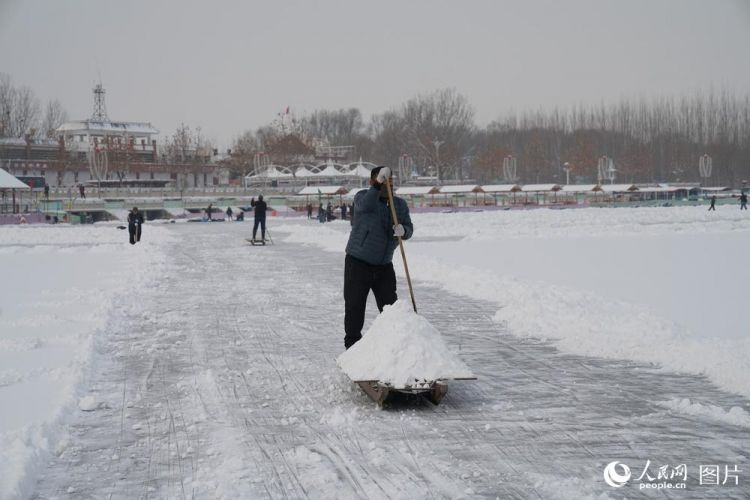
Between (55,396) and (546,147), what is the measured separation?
11409cm

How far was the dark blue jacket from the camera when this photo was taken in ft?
23.4

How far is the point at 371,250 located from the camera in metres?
7.12

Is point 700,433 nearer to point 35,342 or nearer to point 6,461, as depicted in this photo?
point 6,461

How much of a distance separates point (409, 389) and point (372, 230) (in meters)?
1.67

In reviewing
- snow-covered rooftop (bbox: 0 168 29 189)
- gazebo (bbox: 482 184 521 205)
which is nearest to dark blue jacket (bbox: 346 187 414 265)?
snow-covered rooftop (bbox: 0 168 29 189)

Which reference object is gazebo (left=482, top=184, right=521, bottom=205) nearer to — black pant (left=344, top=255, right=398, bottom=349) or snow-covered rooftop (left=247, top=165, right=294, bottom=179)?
snow-covered rooftop (left=247, top=165, right=294, bottom=179)

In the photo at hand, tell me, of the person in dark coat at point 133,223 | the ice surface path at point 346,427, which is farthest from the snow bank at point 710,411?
the person in dark coat at point 133,223

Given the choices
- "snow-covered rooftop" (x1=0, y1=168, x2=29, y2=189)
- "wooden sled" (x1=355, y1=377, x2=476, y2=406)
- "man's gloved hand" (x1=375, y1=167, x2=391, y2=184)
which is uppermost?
"snow-covered rooftop" (x1=0, y1=168, x2=29, y2=189)

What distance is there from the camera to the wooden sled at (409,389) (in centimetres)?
592

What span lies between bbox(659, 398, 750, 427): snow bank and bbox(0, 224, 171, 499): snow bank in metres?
4.10

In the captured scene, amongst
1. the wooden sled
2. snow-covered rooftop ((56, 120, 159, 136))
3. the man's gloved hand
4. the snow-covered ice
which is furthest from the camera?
snow-covered rooftop ((56, 120, 159, 136))

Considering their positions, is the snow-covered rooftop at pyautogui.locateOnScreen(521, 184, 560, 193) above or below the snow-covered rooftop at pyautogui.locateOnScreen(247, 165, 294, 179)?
below

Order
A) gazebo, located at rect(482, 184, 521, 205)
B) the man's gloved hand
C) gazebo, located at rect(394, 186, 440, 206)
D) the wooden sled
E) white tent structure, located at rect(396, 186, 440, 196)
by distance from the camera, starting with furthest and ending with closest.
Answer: white tent structure, located at rect(396, 186, 440, 196) < gazebo, located at rect(482, 184, 521, 205) < gazebo, located at rect(394, 186, 440, 206) < the man's gloved hand < the wooden sled

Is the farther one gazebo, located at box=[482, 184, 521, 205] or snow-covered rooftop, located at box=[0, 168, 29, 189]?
gazebo, located at box=[482, 184, 521, 205]
